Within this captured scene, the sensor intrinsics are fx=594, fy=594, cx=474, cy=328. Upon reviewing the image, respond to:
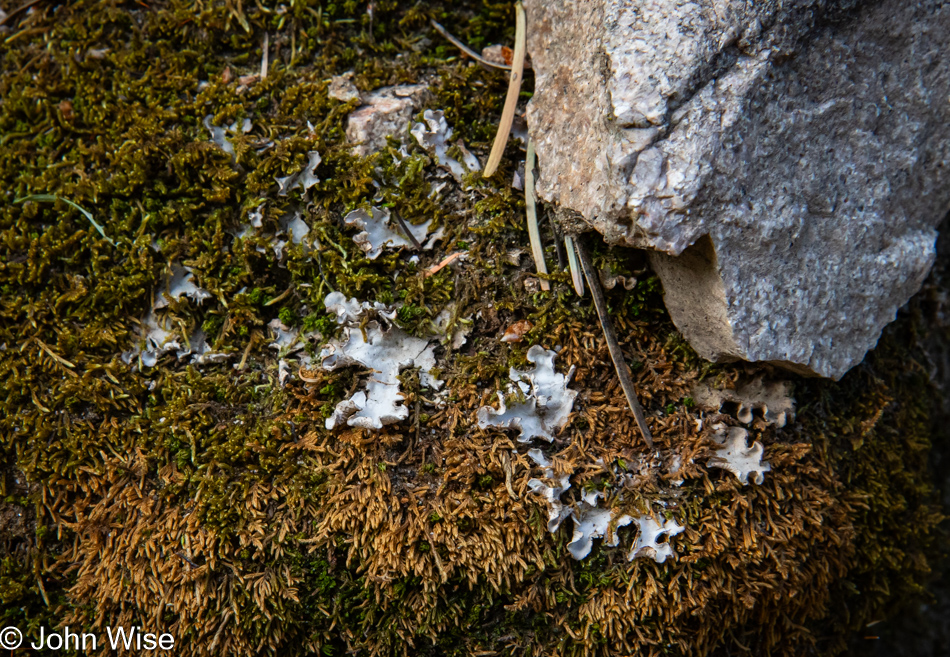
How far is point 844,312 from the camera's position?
280 cm

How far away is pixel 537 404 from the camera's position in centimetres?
282

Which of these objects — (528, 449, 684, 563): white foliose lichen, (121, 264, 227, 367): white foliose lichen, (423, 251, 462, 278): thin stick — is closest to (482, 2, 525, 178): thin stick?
(423, 251, 462, 278): thin stick

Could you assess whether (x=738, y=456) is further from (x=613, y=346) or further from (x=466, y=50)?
(x=466, y=50)

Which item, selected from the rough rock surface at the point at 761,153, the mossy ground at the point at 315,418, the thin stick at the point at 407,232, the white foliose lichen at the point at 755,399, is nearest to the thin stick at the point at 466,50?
the mossy ground at the point at 315,418

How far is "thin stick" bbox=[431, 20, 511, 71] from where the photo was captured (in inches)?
131

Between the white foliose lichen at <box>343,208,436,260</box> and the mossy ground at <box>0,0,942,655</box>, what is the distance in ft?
0.18

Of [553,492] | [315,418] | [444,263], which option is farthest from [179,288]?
[553,492]

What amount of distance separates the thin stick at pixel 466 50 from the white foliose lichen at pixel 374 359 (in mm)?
1560

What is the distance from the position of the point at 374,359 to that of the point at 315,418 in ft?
1.30

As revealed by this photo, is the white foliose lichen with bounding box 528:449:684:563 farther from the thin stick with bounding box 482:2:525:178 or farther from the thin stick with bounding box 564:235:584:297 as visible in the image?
the thin stick with bounding box 482:2:525:178

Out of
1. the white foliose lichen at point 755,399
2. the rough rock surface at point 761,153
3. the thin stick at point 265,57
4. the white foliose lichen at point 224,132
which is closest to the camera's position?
the rough rock surface at point 761,153

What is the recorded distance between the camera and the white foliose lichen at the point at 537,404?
279 cm
